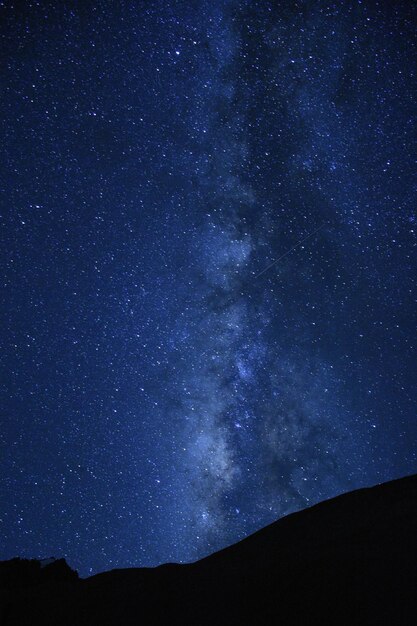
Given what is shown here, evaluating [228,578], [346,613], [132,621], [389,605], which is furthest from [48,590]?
[389,605]

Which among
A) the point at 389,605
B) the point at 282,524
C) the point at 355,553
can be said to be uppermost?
the point at 282,524

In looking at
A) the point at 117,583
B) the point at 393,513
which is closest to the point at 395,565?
the point at 393,513

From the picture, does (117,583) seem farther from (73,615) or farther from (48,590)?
(48,590)

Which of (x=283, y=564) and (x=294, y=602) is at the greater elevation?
(x=283, y=564)

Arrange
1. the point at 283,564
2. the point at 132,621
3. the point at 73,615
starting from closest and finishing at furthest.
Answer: the point at 283,564 → the point at 132,621 → the point at 73,615

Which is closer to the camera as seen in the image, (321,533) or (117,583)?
(321,533)

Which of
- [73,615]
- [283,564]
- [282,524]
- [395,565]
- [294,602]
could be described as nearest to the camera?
[395,565]

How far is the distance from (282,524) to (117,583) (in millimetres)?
1741

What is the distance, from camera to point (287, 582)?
9.18 ft

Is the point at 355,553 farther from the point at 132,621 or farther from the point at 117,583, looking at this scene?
the point at 117,583

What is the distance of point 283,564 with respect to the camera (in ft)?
9.75

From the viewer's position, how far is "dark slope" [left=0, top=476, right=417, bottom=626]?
2434 mm

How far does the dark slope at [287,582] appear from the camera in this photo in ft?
7.98

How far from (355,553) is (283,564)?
1.91 ft
